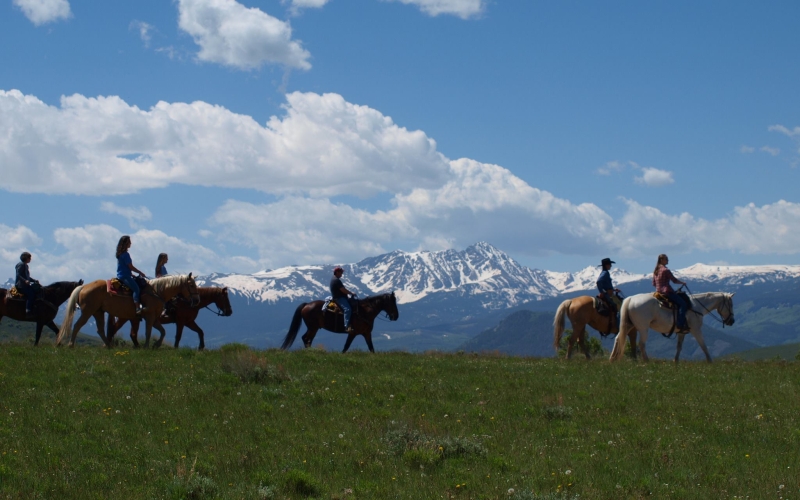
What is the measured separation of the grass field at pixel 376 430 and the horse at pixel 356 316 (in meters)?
6.31

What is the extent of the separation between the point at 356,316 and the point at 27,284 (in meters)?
10.9

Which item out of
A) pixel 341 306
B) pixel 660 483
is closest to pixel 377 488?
pixel 660 483

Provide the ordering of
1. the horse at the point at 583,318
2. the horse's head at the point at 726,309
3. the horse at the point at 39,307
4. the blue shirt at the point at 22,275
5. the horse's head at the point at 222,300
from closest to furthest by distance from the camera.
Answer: the blue shirt at the point at 22,275 → the horse at the point at 39,307 → the horse's head at the point at 222,300 → the horse's head at the point at 726,309 → the horse at the point at 583,318

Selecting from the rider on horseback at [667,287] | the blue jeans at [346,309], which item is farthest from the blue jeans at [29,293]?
the rider on horseback at [667,287]

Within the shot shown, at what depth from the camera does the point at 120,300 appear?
24.6 m

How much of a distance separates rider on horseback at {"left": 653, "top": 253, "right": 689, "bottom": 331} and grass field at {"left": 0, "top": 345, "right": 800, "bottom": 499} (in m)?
5.19

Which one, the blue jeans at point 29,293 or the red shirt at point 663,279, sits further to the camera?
the red shirt at point 663,279

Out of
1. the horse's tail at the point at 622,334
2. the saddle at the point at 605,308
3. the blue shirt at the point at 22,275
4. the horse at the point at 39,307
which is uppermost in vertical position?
the blue shirt at the point at 22,275

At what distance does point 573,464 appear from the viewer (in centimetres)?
1270

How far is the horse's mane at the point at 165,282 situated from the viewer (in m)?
25.5

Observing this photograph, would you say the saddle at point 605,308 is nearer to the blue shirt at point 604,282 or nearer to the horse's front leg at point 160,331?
the blue shirt at point 604,282

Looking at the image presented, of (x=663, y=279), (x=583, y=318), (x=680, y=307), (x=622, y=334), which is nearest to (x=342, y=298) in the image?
(x=583, y=318)

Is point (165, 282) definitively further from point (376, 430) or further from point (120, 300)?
point (376, 430)

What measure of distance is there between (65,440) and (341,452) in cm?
464
